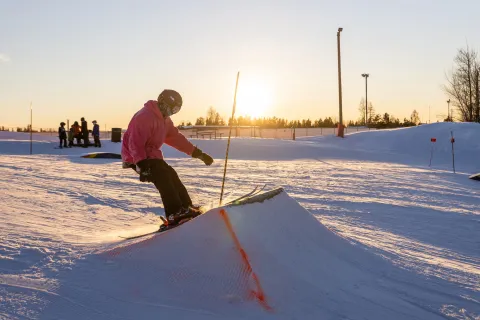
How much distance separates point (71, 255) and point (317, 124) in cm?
7235

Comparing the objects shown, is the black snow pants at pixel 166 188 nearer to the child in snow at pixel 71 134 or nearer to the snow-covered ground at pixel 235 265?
the snow-covered ground at pixel 235 265

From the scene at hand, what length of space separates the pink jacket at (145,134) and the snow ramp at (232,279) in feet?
3.62

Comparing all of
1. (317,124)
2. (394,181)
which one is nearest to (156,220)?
(394,181)

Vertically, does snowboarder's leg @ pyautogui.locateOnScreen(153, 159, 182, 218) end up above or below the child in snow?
below

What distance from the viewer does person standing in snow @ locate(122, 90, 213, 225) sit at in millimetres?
→ 4055

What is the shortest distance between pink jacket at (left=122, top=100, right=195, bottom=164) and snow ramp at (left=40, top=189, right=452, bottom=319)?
1.10 metres

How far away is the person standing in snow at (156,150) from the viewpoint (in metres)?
4.05

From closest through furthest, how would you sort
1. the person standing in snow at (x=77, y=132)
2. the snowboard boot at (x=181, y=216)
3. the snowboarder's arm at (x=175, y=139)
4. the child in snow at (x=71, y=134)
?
the snowboard boot at (x=181, y=216) → the snowboarder's arm at (x=175, y=139) → the child in snow at (x=71, y=134) → the person standing in snow at (x=77, y=132)

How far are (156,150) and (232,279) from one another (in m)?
1.84

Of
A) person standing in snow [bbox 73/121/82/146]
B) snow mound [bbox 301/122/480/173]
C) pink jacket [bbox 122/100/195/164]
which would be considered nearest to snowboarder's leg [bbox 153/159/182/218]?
pink jacket [bbox 122/100/195/164]

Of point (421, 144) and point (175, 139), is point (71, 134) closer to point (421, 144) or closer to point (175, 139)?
point (421, 144)

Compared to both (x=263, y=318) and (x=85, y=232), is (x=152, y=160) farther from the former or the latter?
(x=263, y=318)

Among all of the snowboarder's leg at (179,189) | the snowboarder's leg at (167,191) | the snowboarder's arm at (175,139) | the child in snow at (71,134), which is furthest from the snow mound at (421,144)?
the snowboarder's leg at (167,191)

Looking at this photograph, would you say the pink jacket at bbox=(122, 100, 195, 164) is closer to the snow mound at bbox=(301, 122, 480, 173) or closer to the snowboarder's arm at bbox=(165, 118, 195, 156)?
the snowboarder's arm at bbox=(165, 118, 195, 156)
